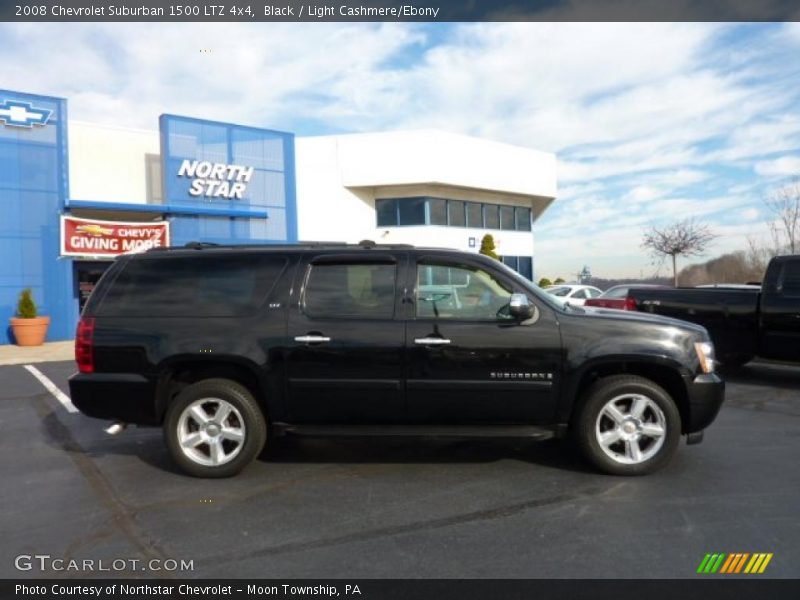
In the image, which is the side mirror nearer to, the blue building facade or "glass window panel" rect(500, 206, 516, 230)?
the blue building facade

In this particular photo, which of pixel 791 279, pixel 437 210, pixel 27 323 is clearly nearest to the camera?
pixel 791 279

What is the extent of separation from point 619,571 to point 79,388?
417 centimetres

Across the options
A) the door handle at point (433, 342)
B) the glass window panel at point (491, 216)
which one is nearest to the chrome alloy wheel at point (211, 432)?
the door handle at point (433, 342)

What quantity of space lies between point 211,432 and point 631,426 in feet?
10.9

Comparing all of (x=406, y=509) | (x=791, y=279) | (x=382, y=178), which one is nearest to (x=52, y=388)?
(x=406, y=509)

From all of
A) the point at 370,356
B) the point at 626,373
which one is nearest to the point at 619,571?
the point at 626,373

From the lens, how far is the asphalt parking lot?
11.3 feet

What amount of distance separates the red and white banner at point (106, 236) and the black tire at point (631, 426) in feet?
47.0

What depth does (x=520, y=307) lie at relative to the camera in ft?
15.1

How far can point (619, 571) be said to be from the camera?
327 cm

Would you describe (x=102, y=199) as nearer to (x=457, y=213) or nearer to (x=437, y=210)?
(x=437, y=210)

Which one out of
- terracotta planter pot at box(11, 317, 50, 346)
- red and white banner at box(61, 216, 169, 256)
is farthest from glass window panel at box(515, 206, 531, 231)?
terracotta planter pot at box(11, 317, 50, 346)

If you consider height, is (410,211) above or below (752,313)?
above

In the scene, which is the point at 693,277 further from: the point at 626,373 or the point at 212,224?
the point at 626,373
